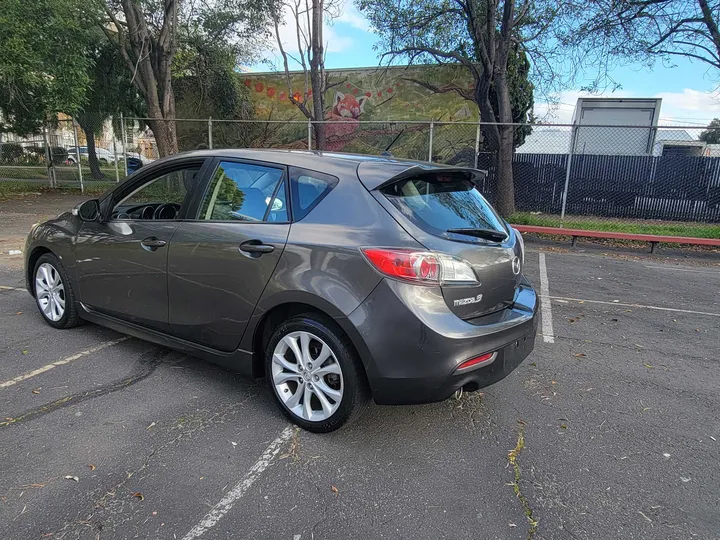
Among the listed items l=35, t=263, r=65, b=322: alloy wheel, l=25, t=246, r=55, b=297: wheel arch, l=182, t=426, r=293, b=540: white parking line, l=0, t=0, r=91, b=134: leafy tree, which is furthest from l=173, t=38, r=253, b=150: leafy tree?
l=182, t=426, r=293, b=540: white parking line

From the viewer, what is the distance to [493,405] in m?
3.47

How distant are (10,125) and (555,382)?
21.0 meters

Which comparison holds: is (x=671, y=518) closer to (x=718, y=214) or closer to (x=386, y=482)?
(x=386, y=482)

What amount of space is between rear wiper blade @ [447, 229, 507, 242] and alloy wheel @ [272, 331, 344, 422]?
103 cm

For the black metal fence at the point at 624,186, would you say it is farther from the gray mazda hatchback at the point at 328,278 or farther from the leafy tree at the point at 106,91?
the leafy tree at the point at 106,91

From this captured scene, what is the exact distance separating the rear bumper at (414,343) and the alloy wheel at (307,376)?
0.28 meters

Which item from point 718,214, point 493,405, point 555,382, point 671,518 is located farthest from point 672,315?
point 718,214

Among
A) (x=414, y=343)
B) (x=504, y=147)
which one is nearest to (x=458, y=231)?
(x=414, y=343)

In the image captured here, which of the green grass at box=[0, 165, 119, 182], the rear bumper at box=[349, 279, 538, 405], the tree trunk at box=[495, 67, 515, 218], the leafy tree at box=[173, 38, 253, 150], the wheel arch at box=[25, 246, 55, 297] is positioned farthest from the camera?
the green grass at box=[0, 165, 119, 182]

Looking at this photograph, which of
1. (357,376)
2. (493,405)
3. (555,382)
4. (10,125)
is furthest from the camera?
(10,125)

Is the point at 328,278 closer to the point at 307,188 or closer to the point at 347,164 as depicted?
the point at 307,188

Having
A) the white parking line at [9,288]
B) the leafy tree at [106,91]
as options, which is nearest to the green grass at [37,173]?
the leafy tree at [106,91]

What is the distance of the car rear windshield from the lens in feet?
9.44

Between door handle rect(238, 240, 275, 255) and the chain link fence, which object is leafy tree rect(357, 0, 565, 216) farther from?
door handle rect(238, 240, 275, 255)
